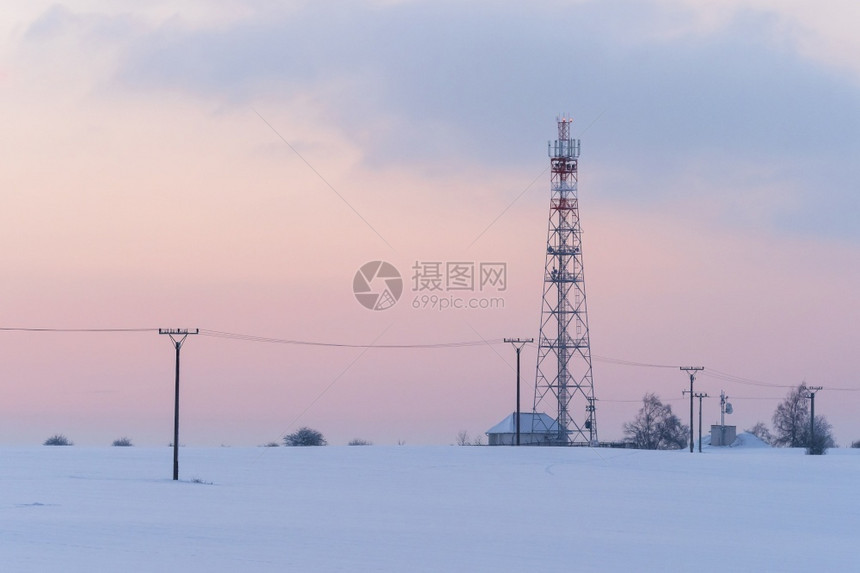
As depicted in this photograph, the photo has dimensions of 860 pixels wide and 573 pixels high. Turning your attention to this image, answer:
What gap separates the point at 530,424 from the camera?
90125 mm

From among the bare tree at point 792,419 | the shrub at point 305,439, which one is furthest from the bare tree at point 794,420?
the shrub at point 305,439

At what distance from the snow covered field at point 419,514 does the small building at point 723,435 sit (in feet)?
120

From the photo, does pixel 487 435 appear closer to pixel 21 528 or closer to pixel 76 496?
pixel 76 496

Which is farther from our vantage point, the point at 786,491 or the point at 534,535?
the point at 786,491

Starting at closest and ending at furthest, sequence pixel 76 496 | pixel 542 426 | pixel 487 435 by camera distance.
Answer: pixel 76 496 → pixel 542 426 → pixel 487 435

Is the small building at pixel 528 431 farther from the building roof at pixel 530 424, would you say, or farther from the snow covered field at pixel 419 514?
the snow covered field at pixel 419 514

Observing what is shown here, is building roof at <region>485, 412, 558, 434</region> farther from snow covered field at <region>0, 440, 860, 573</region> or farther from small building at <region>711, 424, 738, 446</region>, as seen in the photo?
small building at <region>711, 424, 738, 446</region>

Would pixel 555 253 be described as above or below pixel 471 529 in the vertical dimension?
above

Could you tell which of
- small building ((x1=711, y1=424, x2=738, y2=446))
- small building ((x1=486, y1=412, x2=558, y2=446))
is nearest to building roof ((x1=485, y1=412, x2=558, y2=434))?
small building ((x1=486, y1=412, x2=558, y2=446))

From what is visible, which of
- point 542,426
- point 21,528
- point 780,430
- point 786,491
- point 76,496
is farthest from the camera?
point 780,430

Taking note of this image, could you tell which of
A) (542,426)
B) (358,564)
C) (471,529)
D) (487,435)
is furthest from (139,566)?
(487,435)

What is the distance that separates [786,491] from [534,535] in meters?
25.8

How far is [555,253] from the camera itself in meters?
76.6

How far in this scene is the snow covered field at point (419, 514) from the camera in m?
28.0
